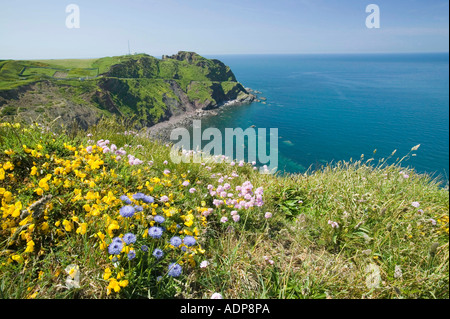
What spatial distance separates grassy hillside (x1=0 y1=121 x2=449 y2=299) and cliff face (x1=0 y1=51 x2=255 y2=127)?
271 ft

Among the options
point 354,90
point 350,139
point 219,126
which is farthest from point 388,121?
point 219,126

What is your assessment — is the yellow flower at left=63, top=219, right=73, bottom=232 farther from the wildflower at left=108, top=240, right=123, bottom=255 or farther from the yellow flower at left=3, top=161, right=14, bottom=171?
the yellow flower at left=3, top=161, right=14, bottom=171

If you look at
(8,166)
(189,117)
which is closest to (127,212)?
(8,166)

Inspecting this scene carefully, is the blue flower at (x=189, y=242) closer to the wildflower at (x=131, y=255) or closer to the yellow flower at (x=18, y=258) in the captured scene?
the wildflower at (x=131, y=255)

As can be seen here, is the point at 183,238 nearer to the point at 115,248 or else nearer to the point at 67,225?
the point at 115,248

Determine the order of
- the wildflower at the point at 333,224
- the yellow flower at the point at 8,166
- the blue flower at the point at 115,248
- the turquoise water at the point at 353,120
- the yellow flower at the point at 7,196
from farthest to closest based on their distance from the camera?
the turquoise water at the point at 353,120 → the wildflower at the point at 333,224 → the yellow flower at the point at 8,166 → the yellow flower at the point at 7,196 → the blue flower at the point at 115,248

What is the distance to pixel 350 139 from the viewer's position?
86.1m

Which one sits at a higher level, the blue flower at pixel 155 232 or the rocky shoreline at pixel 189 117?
the rocky shoreline at pixel 189 117

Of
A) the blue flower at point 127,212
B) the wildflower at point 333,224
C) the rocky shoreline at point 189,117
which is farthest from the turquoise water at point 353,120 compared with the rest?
the blue flower at point 127,212

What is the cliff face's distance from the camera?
96.6 meters

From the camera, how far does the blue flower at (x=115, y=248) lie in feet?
7.31

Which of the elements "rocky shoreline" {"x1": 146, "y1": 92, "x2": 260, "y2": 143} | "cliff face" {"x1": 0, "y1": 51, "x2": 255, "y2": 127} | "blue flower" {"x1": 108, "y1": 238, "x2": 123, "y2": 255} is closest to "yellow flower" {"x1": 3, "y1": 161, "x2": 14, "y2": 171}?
"blue flower" {"x1": 108, "y1": 238, "x2": 123, "y2": 255}

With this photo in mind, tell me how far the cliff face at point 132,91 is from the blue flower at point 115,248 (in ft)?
276

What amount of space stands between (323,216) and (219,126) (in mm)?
106833
